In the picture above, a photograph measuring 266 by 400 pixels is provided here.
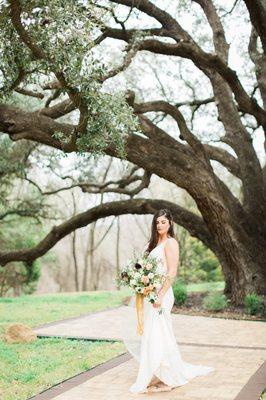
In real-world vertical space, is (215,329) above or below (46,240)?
below

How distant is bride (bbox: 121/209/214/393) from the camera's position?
6574 millimetres

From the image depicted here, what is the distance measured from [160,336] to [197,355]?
6.84 ft

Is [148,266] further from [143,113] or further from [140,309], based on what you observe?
[143,113]

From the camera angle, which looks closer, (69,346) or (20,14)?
(20,14)

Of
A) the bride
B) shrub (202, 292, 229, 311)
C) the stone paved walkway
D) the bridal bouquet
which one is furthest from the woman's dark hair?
shrub (202, 292, 229, 311)

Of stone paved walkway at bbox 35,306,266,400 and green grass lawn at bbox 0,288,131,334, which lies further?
green grass lawn at bbox 0,288,131,334

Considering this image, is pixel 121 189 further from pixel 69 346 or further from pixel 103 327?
pixel 69 346

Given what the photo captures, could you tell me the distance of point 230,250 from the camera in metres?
14.1

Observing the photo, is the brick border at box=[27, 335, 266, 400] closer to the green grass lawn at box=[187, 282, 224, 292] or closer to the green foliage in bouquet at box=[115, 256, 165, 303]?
the green foliage in bouquet at box=[115, 256, 165, 303]

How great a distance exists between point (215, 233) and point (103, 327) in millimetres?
3767

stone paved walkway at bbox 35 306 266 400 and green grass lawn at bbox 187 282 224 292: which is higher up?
green grass lawn at bbox 187 282 224 292

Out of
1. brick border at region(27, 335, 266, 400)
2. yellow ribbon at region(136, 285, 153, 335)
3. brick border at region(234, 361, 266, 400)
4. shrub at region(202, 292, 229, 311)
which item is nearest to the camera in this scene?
brick border at region(234, 361, 266, 400)

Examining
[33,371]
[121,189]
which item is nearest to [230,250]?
[121,189]

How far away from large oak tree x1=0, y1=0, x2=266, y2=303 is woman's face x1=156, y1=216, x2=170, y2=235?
183cm
